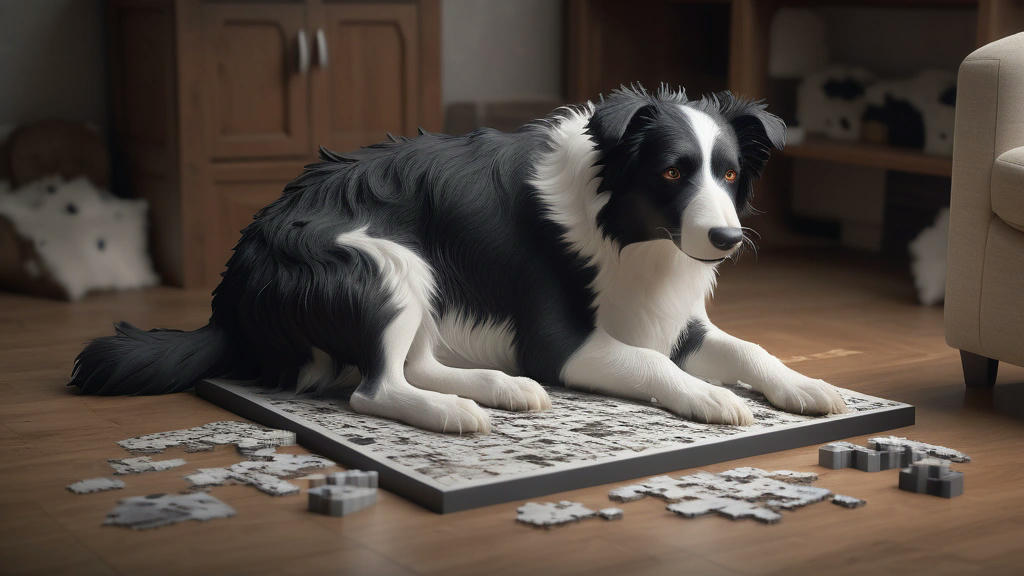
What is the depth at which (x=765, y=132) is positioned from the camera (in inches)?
99.3

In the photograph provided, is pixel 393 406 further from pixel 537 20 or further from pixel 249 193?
pixel 537 20

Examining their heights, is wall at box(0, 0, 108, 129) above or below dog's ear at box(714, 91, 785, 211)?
above

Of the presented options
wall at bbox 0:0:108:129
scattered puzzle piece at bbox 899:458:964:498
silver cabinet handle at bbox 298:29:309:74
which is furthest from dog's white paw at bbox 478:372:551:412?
wall at bbox 0:0:108:129

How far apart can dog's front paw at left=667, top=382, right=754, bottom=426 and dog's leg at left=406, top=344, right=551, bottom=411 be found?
27cm

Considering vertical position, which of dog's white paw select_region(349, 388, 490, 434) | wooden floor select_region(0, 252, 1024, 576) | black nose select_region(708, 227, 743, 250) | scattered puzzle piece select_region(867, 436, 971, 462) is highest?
black nose select_region(708, 227, 743, 250)

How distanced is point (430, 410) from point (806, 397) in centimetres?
75

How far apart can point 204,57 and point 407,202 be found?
1.67 metres

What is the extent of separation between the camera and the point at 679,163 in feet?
7.97

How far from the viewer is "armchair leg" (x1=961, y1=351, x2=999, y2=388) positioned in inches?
113

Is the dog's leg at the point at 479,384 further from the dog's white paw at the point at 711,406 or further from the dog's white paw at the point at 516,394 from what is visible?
the dog's white paw at the point at 711,406

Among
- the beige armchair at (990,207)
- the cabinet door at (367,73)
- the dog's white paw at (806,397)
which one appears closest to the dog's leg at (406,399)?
the dog's white paw at (806,397)

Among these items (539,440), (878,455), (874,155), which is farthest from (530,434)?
(874,155)

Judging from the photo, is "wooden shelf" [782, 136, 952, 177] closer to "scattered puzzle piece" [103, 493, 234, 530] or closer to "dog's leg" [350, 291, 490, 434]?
"dog's leg" [350, 291, 490, 434]

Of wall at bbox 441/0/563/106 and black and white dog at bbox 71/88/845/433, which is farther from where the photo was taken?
wall at bbox 441/0/563/106
